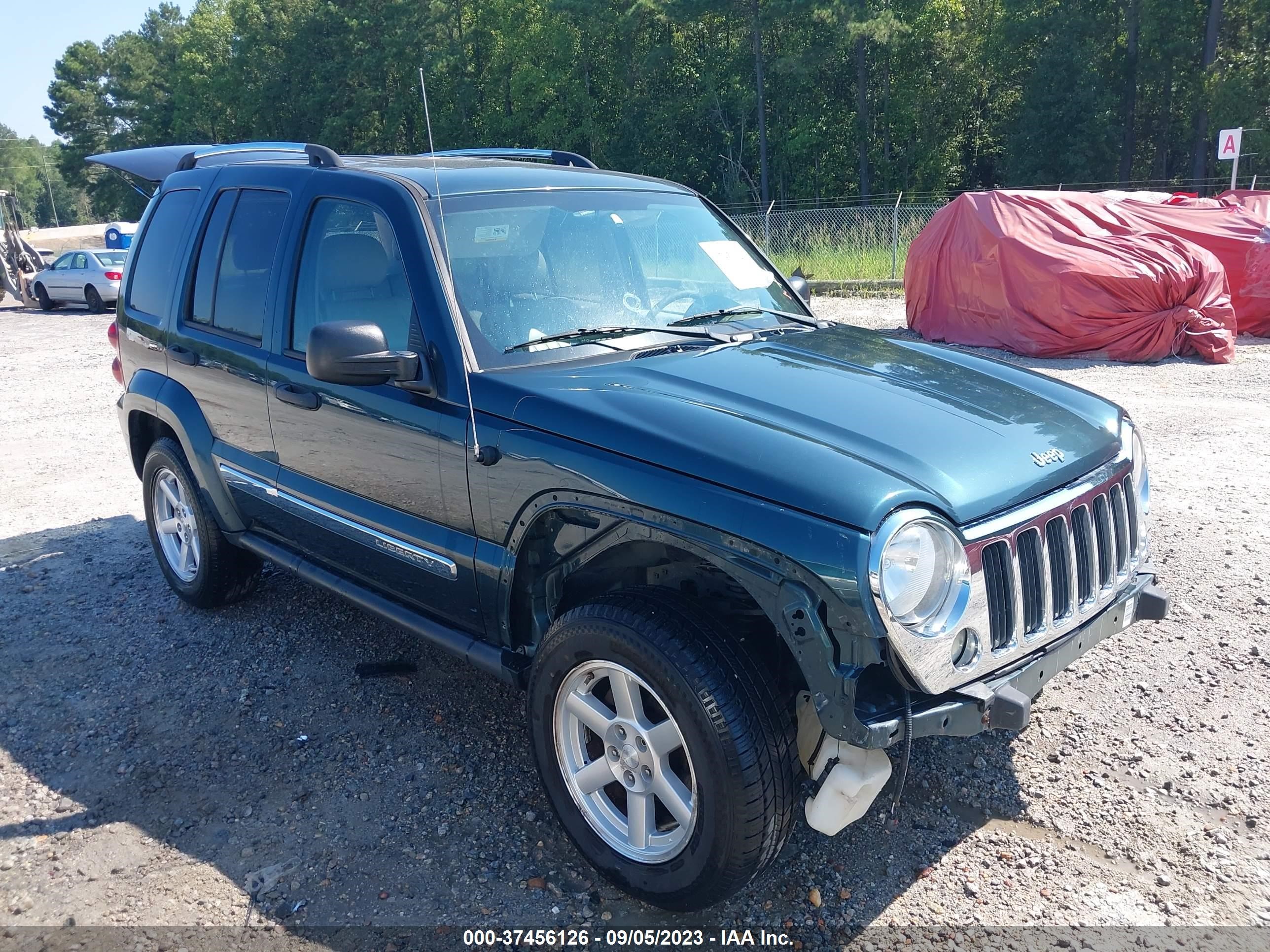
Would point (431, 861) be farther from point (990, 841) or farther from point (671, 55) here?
point (671, 55)

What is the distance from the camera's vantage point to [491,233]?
351cm

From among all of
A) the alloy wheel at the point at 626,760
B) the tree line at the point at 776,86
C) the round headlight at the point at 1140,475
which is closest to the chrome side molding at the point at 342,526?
the alloy wheel at the point at 626,760

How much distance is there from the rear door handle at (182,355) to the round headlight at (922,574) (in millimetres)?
3475

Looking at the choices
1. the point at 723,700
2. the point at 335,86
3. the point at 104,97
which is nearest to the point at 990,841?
the point at 723,700

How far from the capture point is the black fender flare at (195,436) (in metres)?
4.55

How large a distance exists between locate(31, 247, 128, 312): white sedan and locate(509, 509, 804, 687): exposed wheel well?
2191 cm

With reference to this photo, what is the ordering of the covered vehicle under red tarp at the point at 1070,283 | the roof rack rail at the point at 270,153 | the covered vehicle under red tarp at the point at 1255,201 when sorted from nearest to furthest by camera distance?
1. the roof rack rail at the point at 270,153
2. the covered vehicle under red tarp at the point at 1070,283
3. the covered vehicle under red tarp at the point at 1255,201

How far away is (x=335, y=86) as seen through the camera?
5116 centimetres

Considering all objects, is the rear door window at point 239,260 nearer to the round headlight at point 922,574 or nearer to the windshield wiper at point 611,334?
the windshield wiper at point 611,334

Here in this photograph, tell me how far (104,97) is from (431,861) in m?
91.9

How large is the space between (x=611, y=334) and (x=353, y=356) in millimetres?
919

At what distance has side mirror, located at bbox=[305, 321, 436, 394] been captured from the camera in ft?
9.92

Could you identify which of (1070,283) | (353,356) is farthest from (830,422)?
(1070,283)

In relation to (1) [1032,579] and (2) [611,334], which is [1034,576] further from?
(2) [611,334]
